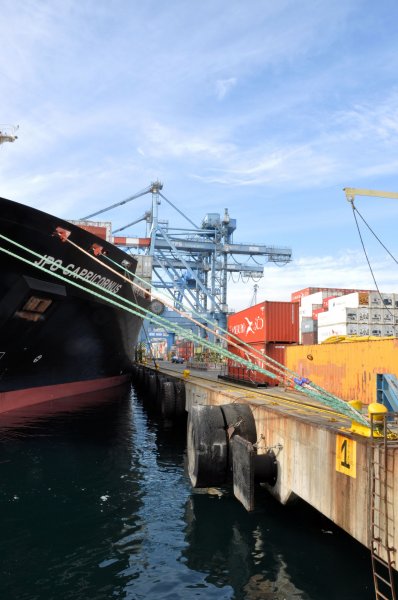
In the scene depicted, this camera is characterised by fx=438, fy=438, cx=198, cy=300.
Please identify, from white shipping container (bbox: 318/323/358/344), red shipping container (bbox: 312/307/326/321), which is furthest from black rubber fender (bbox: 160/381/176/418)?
red shipping container (bbox: 312/307/326/321)

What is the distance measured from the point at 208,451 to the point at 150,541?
7.84ft

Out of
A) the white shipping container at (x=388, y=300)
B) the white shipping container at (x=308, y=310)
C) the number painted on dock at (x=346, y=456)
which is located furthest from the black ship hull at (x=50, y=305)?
the white shipping container at (x=308, y=310)

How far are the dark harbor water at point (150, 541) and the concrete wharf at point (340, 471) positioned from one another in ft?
2.92

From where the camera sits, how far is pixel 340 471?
7.56 m

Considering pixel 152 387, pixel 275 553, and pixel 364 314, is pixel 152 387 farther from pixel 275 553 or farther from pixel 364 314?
pixel 364 314

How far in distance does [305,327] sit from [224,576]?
82826 millimetres

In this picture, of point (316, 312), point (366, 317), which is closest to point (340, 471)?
point (366, 317)

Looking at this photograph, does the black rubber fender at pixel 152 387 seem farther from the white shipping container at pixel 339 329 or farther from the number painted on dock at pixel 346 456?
the white shipping container at pixel 339 329

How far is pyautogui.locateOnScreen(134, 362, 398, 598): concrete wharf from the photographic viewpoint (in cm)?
635

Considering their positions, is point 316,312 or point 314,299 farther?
point 314,299

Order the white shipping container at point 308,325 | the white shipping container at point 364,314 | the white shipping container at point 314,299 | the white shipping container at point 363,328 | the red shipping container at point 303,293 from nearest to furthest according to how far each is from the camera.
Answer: the white shipping container at point 363,328 → the white shipping container at point 364,314 → the white shipping container at point 308,325 → the white shipping container at point 314,299 → the red shipping container at point 303,293

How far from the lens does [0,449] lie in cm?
1517

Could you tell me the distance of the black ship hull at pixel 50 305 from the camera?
17609 millimetres

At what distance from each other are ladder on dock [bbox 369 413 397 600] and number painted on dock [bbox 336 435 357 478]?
1.76 feet
